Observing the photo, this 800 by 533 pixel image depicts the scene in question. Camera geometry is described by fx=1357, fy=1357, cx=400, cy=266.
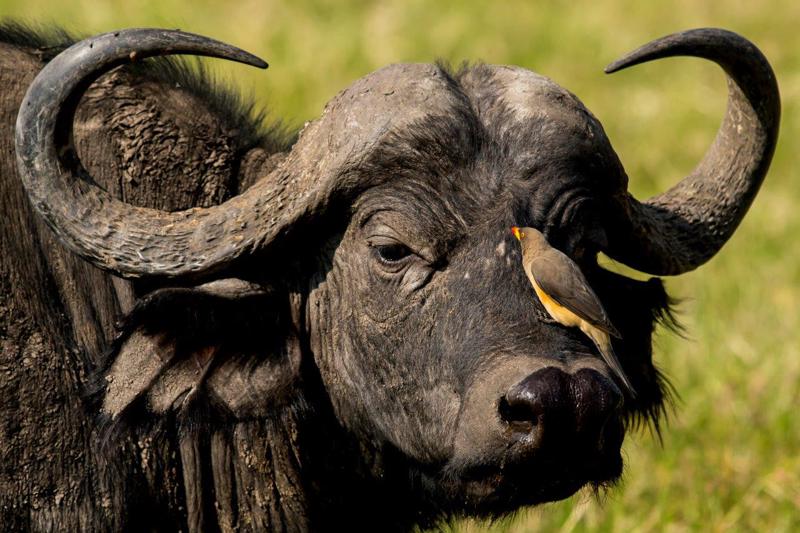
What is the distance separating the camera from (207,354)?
4.57 m

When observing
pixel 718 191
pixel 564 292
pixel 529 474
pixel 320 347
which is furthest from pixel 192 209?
pixel 718 191

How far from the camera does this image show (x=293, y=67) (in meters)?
10.8

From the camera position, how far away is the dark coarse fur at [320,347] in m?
4.21

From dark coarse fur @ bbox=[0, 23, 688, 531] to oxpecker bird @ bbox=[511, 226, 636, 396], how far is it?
0.19 ft

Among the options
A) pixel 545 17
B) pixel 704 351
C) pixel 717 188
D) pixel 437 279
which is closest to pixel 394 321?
pixel 437 279

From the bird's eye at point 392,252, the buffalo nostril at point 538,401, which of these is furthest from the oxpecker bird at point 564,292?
the bird's eye at point 392,252

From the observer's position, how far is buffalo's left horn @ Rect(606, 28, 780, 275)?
4.81 metres

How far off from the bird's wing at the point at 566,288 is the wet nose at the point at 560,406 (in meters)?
0.21

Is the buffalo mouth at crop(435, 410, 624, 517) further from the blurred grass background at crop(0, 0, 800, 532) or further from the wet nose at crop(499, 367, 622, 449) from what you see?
the blurred grass background at crop(0, 0, 800, 532)

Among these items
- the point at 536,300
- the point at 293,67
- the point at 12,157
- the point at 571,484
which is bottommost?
the point at 571,484

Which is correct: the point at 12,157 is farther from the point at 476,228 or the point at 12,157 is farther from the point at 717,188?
the point at 717,188

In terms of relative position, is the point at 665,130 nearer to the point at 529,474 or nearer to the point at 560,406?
the point at 529,474

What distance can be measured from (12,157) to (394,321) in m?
1.39

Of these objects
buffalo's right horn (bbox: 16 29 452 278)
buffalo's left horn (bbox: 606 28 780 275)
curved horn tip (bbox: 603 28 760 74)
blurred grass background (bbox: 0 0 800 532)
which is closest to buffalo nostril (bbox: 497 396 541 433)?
buffalo's right horn (bbox: 16 29 452 278)
